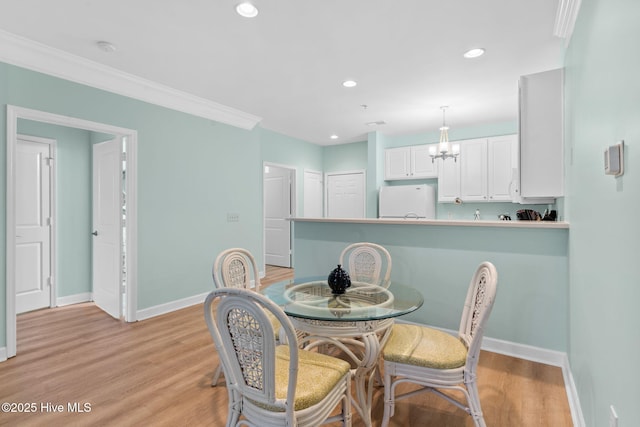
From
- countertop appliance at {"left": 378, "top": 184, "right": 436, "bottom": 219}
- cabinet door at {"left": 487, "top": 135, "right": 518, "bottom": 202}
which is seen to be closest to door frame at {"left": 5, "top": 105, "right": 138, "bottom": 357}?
countertop appliance at {"left": 378, "top": 184, "right": 436, "bottom": 219}

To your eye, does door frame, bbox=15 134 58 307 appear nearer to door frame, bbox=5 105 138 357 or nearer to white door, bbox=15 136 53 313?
white door, bbox=15 136 53 313

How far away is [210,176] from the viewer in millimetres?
4371

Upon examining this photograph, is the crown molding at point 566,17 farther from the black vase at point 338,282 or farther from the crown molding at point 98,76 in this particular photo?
the crown molding at point 98,76

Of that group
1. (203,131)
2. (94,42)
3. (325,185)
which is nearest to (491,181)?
(325,185)

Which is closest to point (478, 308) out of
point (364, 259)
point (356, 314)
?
point (356, 314)

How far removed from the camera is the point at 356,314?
66.3 inches

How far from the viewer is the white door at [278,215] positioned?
6.37m

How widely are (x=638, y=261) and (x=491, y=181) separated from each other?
456cm

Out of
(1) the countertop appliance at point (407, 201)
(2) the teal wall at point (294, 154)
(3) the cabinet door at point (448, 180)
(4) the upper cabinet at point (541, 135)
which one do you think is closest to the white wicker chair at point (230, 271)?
(4) the upper cabinet at point (541, 135)

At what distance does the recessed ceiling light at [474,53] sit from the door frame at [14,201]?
137 inches

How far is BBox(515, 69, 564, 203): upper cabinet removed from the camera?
7.99 feet

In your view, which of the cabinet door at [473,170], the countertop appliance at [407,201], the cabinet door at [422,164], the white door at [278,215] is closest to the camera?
the cabinet door at [473,170]

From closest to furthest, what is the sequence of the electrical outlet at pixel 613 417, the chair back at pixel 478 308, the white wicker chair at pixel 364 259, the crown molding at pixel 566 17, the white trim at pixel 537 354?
1. the electrical outlet at pixel 613 417
2. the chair back at pixel 478 308
3. the crown molding at pixel 566 17
4. the white trim at pixel 537 354
5. the white wicker chair at pixel 364 259

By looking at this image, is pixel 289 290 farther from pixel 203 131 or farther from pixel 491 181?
pixel 491 181
